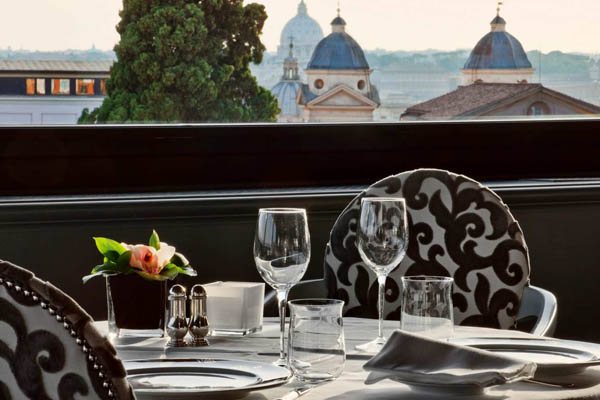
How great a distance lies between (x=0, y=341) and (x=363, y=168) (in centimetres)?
221

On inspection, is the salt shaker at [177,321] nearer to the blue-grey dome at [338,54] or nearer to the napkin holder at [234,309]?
the napkin holder at [234,309]

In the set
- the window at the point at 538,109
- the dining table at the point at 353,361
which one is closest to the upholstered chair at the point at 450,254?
the dining table at the point at 353,361

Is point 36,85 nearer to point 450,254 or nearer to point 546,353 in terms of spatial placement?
point 450,254

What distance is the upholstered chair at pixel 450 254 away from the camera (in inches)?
87.4

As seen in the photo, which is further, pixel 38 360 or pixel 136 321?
pixel 136 321

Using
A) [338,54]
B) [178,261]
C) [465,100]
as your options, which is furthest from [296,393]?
[465,100]

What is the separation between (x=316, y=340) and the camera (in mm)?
1213

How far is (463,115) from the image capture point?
324cm

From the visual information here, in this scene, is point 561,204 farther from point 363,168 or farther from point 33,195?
point 33,195

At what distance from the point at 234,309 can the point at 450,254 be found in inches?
30.1

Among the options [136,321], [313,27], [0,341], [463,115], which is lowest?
[136,321]

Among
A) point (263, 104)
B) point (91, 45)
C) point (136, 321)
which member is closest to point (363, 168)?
point (263, 104)

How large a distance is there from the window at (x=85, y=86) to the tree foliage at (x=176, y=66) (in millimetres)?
45

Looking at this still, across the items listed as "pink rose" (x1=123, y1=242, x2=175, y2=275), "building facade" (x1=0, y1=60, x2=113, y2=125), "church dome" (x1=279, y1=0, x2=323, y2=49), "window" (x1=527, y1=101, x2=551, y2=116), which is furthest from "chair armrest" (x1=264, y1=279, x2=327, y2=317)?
"window" (x1=527, y1=101, x2=551, y2=116)
